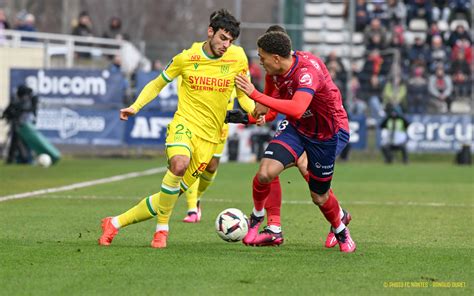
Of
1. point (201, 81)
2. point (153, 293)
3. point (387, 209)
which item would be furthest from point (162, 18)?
point (153, 293)

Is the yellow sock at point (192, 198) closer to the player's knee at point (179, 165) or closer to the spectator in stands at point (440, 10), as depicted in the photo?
the player's knee at point (179, 165)

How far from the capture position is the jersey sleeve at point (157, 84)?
1042 centimetres

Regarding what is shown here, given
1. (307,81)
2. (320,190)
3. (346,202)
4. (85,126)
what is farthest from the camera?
(85,126)

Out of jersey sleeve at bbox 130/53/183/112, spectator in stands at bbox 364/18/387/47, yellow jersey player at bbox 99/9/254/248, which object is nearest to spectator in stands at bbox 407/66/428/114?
spectator in stands at bbox 364/18/387/47

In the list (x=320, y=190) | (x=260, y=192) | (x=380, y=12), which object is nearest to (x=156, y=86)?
(x=260, y=192)

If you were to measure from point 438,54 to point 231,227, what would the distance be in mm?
24270

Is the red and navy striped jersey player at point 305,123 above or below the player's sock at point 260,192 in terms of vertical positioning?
above

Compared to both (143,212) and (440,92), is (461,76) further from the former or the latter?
(143,212)

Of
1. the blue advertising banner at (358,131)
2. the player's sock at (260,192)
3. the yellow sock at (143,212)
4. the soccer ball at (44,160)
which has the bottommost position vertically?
the soccer ball at (44,160)

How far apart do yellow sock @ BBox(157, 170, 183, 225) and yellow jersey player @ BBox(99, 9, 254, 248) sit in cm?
11

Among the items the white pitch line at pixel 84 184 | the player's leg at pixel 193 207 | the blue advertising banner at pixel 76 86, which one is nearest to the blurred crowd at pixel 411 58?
the blue advertising banner at pixel 76 86

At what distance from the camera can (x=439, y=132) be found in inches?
1144

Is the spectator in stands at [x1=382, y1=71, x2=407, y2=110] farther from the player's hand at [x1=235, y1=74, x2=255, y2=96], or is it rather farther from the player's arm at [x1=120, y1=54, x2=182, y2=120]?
the player's hand at [x1=235, y1=74, x2=255, y2=96]

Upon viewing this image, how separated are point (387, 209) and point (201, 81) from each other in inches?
206
